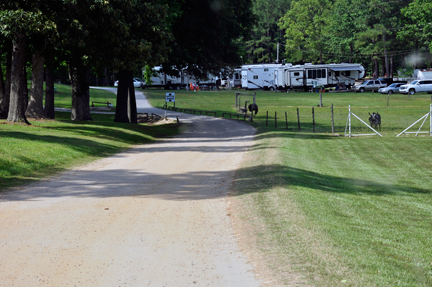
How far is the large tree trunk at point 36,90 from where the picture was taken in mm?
25844

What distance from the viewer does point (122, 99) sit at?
1224 inches

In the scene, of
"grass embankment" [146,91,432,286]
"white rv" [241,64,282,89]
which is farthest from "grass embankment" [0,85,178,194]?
"white rv" [241,64,282,89]

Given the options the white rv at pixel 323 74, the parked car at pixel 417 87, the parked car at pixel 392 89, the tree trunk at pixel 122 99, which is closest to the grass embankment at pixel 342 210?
the tree trunk at pixel 122 99

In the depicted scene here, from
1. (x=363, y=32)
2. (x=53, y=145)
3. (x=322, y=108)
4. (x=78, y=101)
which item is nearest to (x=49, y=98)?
(x=78, y=101)

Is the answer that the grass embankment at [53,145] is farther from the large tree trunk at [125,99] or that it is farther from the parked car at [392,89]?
the parked car at [392,89]

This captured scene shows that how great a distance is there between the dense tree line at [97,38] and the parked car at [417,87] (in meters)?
35.2

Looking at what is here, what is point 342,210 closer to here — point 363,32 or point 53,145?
point 53,145

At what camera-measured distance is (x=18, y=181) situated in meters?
11.7

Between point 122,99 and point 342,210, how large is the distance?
24.0 meters

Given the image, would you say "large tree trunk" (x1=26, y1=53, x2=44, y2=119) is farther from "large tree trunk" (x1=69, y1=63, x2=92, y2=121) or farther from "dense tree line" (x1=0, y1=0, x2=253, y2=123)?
"large tree trunk" (x1=69, y1=63, x2=92, y2=121)

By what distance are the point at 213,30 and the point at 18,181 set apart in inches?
883

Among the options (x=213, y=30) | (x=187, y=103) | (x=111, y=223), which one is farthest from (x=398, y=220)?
(x=187, y=103)

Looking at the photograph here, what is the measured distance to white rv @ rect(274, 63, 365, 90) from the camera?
216 feet

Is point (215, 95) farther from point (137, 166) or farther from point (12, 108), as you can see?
point (137, 166)
